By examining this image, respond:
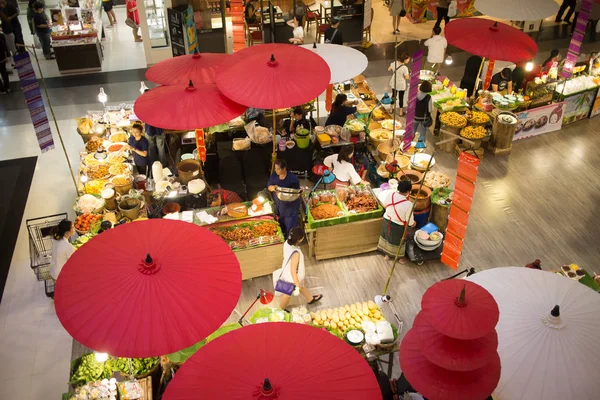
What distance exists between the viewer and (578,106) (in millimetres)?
11141

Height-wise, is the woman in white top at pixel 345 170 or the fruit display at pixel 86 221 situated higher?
the woman in white top at pixel 345 170

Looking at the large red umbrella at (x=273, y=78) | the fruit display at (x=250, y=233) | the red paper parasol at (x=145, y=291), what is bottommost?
the fruit display at (x=250, y=233)

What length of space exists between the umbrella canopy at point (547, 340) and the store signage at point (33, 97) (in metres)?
6.59

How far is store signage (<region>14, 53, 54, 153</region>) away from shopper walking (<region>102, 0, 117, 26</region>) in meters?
8.82

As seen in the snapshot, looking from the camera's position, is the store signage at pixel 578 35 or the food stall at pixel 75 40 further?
the food stall at pixel 75 40

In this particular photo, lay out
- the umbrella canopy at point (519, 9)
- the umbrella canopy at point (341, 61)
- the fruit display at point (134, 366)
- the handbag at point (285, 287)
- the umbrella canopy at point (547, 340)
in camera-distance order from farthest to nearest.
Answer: the umbrella canopy at point (519, 9), the umbrella canopy at point (341, 61), the handbag at point (285, 287), the fruit display at point (134, 366), the umbrella canopy at point (547, 340)

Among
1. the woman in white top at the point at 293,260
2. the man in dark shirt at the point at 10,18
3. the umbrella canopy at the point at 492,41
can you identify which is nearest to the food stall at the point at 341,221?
the woman in white top at the point at 293,260

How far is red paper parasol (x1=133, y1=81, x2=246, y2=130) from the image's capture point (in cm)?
626

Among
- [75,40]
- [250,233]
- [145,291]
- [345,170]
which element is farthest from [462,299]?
[75,40]

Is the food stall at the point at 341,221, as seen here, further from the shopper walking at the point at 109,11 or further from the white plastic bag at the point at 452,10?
the shopper walking at the point at 109,11

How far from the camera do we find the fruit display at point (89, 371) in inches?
224

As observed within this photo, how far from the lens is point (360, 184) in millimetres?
8195

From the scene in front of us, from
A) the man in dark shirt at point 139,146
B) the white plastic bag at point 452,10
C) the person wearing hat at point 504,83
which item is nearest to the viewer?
the man in dark shirt at point 139,146

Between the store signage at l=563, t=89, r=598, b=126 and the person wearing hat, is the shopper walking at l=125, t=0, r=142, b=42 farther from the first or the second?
the store signage at l=563, t=89, r=598, b=126
